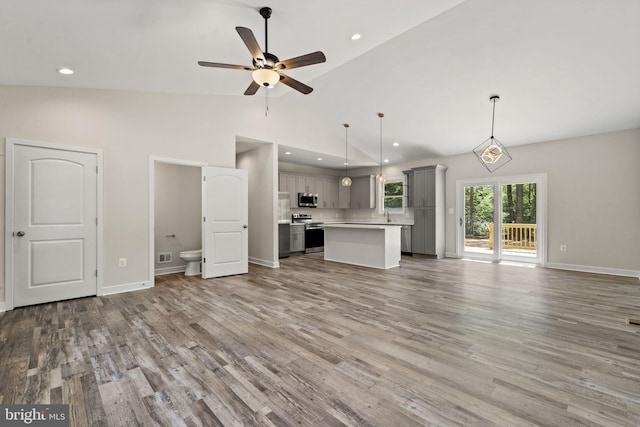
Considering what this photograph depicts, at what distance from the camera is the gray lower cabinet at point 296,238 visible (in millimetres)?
7889

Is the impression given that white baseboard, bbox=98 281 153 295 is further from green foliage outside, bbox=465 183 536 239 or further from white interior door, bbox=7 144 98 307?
green foliage outside, bbox=465 183 536 239

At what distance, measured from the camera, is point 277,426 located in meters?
1.54

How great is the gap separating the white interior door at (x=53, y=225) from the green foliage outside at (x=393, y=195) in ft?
23.5

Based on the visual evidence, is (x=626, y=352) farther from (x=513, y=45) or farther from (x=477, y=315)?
(x=513, y=45)

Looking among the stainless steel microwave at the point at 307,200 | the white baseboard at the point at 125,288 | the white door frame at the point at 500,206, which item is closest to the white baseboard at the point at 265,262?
the white baseboard at the point at 125,288

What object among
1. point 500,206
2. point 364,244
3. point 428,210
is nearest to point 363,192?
point 428,210

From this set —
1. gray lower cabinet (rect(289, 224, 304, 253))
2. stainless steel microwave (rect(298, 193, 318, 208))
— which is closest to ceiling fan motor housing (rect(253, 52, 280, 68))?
gray lower cabinet (rect(289, 224, 304, 253))

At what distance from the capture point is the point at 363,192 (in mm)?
9281

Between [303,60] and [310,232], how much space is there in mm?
6108

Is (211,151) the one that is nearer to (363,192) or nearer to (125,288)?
(125,288)

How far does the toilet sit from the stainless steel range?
3.41m

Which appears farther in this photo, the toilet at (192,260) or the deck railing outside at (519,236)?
the deck railing outside at (519,236)

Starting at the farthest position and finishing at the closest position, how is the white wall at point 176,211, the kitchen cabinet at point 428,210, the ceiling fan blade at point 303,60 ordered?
1. the kitchen cabinet at point 428,210
2. the white wall at point 176,211
3. the ceiling fan blade at point 303,60

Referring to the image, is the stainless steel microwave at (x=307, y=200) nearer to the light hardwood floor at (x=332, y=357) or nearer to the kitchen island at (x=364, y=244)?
the kitchen island at (x=364, y=244)
